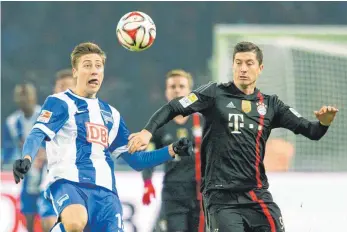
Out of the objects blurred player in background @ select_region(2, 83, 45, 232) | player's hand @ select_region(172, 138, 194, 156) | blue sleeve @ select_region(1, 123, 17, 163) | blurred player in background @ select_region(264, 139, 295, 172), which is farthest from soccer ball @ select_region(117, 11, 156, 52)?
blue sleeve @ select_region(1, 123, 17, 163)

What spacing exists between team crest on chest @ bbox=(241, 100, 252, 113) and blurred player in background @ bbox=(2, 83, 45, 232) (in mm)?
4157

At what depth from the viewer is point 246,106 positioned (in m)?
6.55

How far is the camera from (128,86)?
48.1 feet

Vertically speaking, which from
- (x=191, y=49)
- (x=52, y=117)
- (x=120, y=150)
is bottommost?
(x=120, y=150)

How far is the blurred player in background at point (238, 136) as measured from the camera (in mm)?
6293

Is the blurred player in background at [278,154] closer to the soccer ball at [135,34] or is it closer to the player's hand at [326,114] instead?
the soccer ball at [135,34]

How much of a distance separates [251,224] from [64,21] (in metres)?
9.48

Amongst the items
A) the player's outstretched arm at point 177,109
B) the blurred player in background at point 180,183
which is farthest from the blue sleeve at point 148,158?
the blurred player in background at point 180,183

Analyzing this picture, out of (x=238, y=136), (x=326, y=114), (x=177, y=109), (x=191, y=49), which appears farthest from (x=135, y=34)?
(x=191, y=49)

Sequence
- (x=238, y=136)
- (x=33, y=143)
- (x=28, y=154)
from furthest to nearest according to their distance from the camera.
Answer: (x=238, y=136), (x=33, y=143), (x=28, y=154)

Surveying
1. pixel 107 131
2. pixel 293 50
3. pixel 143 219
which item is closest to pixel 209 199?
pixel 107 131

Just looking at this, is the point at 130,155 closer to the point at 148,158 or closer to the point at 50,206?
the point at 148,158

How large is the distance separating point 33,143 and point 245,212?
1.55 m

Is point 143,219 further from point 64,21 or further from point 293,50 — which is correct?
point 64,21
